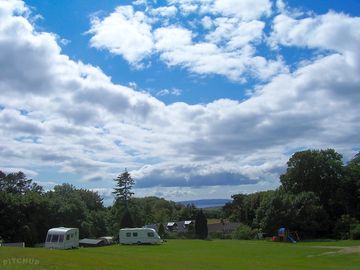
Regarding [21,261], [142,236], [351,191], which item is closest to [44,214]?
[142,236]

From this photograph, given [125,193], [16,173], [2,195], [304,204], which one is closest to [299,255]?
[304,204]

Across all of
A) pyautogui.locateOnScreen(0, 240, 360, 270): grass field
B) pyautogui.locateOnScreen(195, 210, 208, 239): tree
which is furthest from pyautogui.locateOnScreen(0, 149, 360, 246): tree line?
pyautogui.locateOnScreen(0, 240, 360, 270): grass field

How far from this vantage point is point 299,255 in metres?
41.2

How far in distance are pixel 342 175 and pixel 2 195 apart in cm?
5421

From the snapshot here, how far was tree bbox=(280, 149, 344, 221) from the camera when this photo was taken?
270ft

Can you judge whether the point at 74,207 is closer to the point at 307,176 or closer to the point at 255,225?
the point at 255,225

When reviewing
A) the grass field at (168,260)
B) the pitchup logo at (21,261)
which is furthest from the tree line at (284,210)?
the pitchup logo at (21,261)

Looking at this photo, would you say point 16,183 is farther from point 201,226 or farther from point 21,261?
point 21,261

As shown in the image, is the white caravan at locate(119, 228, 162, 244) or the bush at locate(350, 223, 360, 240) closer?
the white caravan at locate(119, 228, 162, 244)

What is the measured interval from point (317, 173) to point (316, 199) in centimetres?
752

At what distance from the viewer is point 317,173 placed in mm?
82938

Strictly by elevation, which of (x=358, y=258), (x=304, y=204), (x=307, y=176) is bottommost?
(x=358, y=258)

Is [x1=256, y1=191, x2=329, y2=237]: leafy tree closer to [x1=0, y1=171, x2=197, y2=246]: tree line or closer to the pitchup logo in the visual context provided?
[x1=0, y1=171, x2=197, y2=246]: tree line

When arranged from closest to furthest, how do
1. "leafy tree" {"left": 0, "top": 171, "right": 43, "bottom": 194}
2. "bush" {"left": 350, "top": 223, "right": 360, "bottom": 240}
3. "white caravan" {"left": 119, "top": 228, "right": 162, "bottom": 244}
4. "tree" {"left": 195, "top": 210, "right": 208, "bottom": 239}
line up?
"white caravan" {"left": 119, "top": 228, "right": 162, "bottom": 244} → "bush" {"left": 350, "top": 223, "right": 360, "bottom": 240} → "tree" {"left": 195, "top": 210, "right": 208, "bottom": 239} → "leafy tree" {"left": 0, "top": 171, "right": 43, "bottom": 194}
